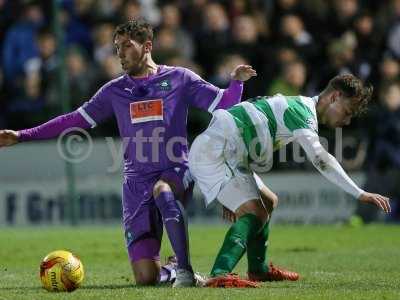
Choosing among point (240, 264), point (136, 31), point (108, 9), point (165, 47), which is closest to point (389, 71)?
point (165, 47)

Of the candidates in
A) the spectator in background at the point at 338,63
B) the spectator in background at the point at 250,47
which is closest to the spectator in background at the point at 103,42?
the spectator in background at the point at 250,47

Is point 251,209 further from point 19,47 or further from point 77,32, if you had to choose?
point 77,32

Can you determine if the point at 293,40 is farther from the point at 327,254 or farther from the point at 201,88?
the point at 201,88

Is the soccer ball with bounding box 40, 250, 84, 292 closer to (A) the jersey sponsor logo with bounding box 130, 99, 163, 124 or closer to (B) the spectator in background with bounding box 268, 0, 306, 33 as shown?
(A) the jersey sponsor logo with bounding box 130, 99, 163, 124

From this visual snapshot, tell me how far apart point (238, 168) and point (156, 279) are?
1269mm

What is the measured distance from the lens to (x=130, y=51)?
9.67 meters

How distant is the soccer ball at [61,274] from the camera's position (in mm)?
8906

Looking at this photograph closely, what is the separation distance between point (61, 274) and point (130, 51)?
2.04 meters

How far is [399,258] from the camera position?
1196 centimetres

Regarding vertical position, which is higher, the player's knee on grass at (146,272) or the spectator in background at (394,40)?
the spectator in background at (394,40)

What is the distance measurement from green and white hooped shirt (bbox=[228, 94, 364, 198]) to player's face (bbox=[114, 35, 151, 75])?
962mm

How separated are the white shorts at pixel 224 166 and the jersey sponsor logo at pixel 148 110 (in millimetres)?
590

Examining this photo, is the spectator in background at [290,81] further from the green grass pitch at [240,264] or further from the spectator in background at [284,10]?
the green grass pitch at [240,264]

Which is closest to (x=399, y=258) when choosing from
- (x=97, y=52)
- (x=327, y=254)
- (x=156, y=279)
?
(x=327, y=254)
